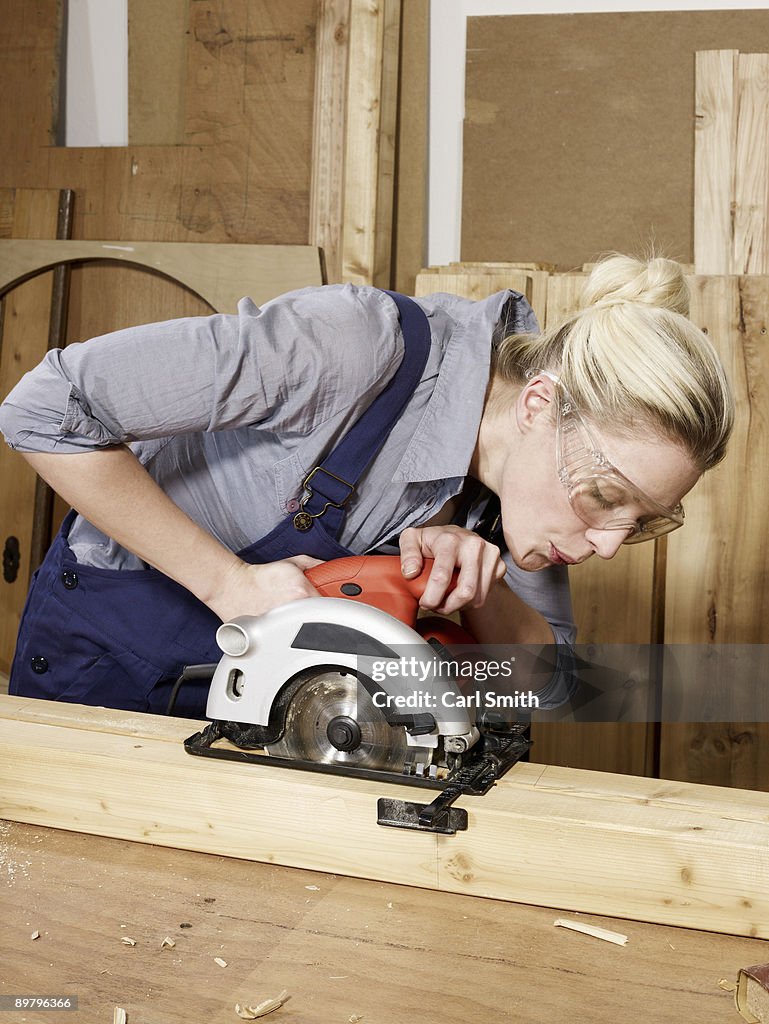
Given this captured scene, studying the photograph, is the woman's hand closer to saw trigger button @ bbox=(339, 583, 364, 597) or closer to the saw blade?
saw trigger button @ bbox=(339, 583, 364, 597)

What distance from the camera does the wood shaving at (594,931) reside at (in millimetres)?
1066

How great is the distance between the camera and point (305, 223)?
3117 mm

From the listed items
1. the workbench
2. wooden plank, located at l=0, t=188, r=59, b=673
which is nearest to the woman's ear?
the workbench

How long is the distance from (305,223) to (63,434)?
6.36ft

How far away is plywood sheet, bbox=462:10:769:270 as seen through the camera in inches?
114

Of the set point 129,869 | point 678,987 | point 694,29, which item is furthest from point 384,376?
point 694,29

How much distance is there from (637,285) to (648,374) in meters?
0.20

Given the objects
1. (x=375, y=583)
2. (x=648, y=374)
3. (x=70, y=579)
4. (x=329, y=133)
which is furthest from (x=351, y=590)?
(x=329, y=133)

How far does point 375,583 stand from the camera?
1.33 meters

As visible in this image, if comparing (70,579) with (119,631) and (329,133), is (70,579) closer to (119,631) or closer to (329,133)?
(119,631)

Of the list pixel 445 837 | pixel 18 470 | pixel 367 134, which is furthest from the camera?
pixel 18 470

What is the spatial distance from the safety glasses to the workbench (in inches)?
21.7

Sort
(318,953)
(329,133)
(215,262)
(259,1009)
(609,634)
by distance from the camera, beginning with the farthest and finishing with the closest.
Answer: (215,262), (329,133), (609,634), (318,953), (259,1009)

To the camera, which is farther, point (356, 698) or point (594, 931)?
point (356, 698)
